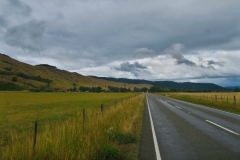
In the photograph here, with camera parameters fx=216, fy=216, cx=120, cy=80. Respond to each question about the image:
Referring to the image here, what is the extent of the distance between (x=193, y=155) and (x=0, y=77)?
656 feet

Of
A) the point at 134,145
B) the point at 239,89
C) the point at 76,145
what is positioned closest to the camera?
the point at 76,145

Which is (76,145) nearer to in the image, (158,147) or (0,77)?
(158,147)

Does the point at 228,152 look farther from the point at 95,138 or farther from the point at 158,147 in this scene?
the point at 95,138

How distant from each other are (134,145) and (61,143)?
111 inches

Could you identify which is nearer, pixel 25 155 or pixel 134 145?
pixel 25 155

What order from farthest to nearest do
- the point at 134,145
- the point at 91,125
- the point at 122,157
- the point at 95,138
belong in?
1. the point at 91,125
2. the point at 134,145
3. the point at 95,138
4. the point at 122,157

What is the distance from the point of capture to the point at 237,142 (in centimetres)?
826

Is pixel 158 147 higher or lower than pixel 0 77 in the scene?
lower

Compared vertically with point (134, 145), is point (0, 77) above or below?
above

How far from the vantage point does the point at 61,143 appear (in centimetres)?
685

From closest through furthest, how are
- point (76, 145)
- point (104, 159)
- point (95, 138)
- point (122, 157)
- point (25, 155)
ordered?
point (25, 155), point (104, 159), point (122, 157), point (76, 145), point (95, 138)

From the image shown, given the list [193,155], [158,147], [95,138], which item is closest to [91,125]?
[95,138]

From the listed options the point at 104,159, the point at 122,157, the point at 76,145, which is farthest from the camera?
the point at 76,145

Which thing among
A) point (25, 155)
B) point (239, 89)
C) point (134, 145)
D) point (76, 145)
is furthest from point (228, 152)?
point (239, 89)
